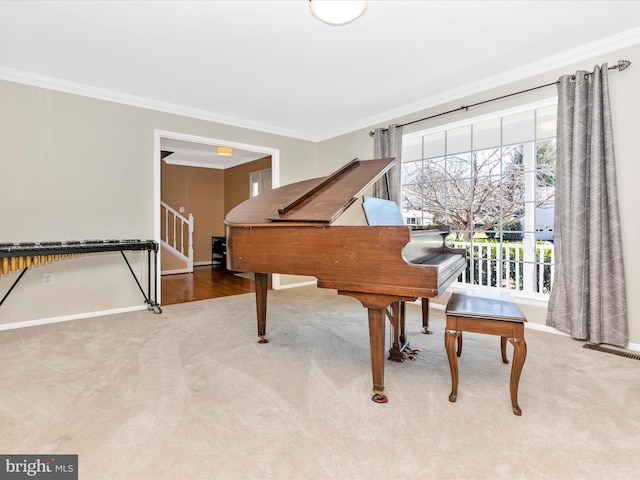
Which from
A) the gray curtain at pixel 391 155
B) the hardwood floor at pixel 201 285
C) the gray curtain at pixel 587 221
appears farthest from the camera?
the hardwood floor at pixel 201 285

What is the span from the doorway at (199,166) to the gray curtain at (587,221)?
3686 millimetres

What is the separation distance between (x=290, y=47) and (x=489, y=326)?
263 centimetres

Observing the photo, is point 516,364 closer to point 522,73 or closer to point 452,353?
point 452,353

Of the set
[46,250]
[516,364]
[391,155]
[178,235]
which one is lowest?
[516,364]

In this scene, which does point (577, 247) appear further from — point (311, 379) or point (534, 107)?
point (311, 379)

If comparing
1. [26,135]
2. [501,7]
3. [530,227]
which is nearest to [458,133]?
[530,227]

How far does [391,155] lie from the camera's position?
4215 millimetres

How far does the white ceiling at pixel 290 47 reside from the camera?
2.30m

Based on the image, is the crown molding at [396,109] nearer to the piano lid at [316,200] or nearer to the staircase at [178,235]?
the piano lid at [316,200]

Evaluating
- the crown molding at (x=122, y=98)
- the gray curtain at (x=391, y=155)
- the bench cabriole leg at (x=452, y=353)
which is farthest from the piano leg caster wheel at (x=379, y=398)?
the crown molding at (x=122, y=98)

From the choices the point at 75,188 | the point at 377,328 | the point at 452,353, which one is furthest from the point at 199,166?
the point at 452,353

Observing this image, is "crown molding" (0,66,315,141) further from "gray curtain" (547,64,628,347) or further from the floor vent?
the floor vent

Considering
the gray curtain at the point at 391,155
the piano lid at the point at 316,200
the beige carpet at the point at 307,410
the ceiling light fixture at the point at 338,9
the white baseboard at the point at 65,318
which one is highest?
the ceiling light fixture at the point at 338,9

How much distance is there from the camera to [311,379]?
2080 millimetres
